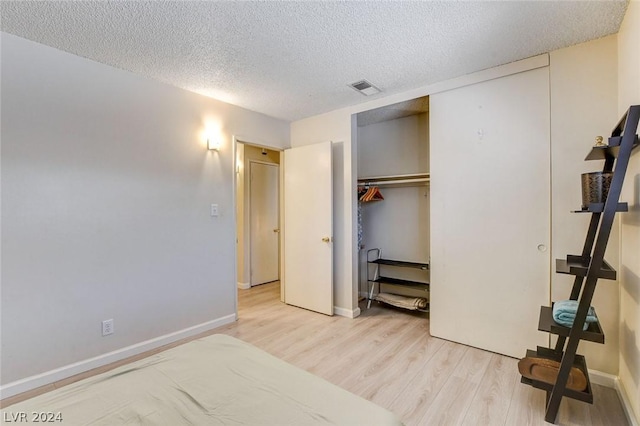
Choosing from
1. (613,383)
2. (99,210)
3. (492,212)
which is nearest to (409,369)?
(613,383)

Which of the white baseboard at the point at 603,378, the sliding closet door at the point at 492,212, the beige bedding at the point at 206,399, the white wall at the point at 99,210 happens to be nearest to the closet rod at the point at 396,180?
the sliding closet door at the point at 492,212

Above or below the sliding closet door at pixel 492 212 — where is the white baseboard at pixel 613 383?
below

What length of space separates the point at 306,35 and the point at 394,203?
2415 millimetres

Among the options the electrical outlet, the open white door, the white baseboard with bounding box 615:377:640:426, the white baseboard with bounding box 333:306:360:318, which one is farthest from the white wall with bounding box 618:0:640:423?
the electrical outlet

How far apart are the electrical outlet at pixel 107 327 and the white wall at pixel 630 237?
3512mm

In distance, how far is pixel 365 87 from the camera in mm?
2928

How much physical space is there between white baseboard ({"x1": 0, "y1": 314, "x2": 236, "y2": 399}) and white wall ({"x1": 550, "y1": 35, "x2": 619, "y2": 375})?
3195mm

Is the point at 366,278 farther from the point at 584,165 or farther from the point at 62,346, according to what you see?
the point at 62,346

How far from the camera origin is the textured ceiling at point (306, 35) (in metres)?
1.79

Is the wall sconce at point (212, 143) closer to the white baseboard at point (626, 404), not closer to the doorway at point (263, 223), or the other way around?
the doorway at point (263, 223)

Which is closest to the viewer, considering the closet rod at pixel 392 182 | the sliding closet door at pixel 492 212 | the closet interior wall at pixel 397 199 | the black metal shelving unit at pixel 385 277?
the sliding closet door at pixel 492 212

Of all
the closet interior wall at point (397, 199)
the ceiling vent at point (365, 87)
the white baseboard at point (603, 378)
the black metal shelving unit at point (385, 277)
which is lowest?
the white baseboard at point (603, 378)

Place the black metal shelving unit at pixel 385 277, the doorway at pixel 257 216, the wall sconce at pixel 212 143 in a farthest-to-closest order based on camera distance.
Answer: the doorway at pixel 257 216
the black metal shelving unit at pixel 385 277
the wall sconce at pixel 212 143

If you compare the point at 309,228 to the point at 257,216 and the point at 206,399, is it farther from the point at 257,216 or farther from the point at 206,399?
the point at 206,399
